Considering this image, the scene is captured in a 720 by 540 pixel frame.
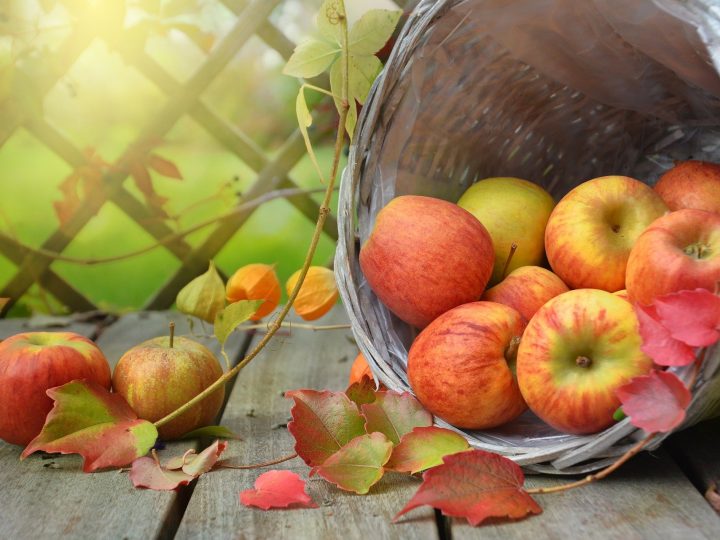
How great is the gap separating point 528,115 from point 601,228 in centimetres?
24

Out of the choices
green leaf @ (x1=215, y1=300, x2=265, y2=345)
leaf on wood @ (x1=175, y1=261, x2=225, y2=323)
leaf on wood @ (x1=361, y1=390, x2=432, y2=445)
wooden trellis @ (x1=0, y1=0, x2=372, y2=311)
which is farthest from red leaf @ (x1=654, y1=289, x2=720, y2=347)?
wooden trellis @ (x1=0, y1=0, x2=372, y2=311)

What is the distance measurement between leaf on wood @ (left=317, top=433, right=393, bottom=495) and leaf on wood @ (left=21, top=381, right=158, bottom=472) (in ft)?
0.55

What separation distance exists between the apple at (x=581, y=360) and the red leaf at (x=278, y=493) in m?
0.19

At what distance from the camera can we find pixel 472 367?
2.39 feet

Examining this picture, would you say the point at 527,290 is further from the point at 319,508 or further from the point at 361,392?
the point at 319,508

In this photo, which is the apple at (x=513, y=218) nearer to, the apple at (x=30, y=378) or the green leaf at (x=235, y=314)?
the green leaf at (x=235, y=314)

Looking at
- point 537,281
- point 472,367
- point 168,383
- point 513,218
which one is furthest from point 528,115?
point 168,383

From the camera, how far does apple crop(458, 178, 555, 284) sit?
0.91 meters

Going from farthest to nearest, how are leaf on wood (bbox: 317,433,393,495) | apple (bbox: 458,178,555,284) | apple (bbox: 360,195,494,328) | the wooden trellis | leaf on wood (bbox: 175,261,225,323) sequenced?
1. the wooden trellis
2. leaf on wood (bbox: 175,261,225,323)
3. apple (bbox: 458,178,555,284)
4. apple (bbox: 360,195,494,328)
5. leaf on wood (bbox: 317,433,393,495)

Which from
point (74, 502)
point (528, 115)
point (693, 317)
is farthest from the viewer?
point (528, 115)

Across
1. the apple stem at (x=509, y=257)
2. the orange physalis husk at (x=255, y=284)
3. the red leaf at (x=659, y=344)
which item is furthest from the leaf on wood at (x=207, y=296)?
the red leaf at (x=659, y=344)

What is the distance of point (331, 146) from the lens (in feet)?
5.74

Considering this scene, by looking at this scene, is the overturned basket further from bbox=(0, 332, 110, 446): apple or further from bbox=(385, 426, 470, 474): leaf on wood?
bbox=(0, 332, 110, 446): apple

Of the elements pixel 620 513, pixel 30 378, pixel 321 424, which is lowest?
pixel 620 513
